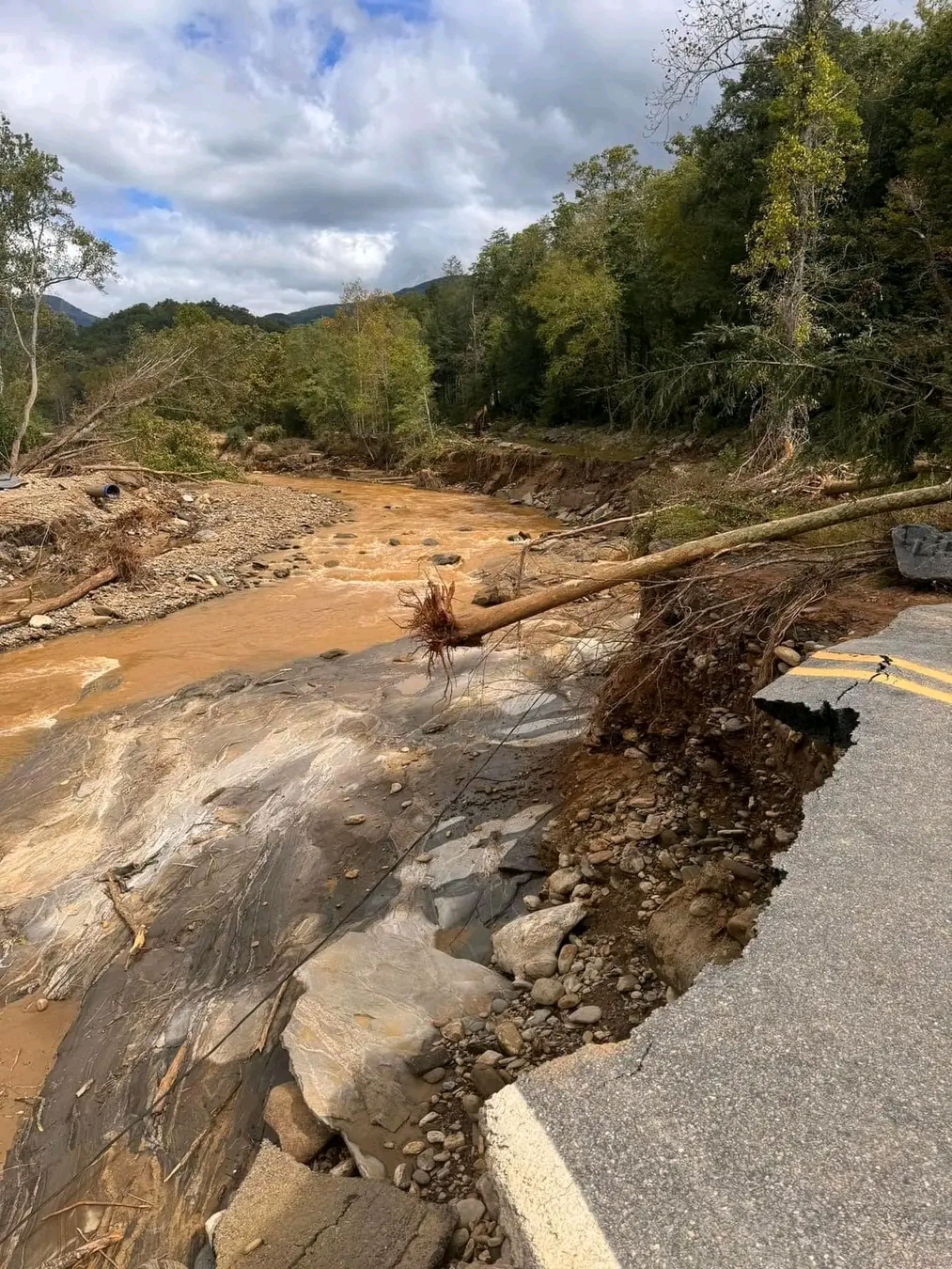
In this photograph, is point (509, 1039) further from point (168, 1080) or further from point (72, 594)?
point (72, 594)

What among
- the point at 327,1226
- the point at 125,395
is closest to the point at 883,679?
the point at 327,1226

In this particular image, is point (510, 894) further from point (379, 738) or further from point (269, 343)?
point (269, 343)

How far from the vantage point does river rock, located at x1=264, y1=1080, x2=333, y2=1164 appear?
3367 millimetres

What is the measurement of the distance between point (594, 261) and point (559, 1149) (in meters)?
32.4

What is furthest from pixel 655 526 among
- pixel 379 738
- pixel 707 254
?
pixel 707 254

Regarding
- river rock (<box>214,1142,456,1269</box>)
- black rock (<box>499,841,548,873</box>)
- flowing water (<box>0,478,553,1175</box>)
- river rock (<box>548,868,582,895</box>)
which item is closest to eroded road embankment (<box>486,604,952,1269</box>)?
river rock (<box>214,1142,456,1269</box>)

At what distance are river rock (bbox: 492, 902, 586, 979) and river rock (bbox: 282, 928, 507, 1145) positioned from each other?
14 cm

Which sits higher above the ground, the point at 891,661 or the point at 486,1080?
the point at 891,661

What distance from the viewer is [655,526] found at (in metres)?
7.67

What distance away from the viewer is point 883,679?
161 inches

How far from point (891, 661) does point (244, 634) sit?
402 inches

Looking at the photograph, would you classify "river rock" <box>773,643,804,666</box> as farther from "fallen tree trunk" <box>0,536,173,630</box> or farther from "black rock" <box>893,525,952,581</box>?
"fallen tree trunk" <box>0,536,173,630</box>

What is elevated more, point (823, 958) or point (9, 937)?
point (823, 958)

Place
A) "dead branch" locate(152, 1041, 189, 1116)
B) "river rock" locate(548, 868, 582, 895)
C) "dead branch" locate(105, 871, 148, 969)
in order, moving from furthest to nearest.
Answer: "dead branch" locate(105, 871, 148, 969), "river rock" locate(548, 868, 582, 895), "dead branch" locate(152, 1041, 189, 1116)
